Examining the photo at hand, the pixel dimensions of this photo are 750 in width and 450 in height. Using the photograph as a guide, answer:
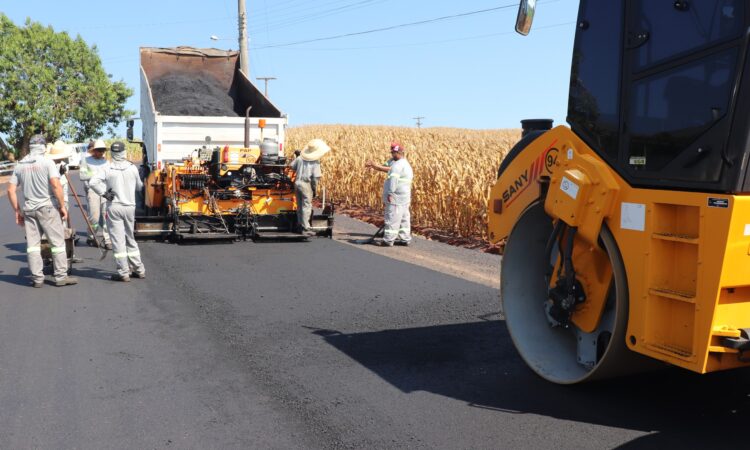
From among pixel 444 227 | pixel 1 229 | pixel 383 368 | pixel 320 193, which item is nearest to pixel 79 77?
pixel 320 193

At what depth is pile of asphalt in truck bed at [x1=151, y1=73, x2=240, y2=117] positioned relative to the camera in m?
15.8

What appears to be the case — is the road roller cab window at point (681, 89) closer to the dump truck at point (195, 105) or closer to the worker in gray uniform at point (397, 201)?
the worker in gray uniform at point (397, 201)

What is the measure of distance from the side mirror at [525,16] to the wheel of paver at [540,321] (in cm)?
122

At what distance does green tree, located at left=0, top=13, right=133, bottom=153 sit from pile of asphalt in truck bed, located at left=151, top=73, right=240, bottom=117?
35097 millimetres

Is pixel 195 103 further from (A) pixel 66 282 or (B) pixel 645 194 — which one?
(B) pixel 645 194

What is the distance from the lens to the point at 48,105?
49.6 meters

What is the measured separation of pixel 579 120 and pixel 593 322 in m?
1.33

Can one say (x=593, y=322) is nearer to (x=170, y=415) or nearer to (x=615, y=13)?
(x=615, y=13)

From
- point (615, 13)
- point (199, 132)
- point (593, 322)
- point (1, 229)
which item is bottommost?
point (1, 229)

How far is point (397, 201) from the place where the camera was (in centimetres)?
1325

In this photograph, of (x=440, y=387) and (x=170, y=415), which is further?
(x=440, y=387)

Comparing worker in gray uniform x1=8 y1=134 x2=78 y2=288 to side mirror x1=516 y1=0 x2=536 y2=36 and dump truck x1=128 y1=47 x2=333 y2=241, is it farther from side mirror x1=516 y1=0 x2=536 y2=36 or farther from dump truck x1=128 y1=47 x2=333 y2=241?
side mirror x1=516 y1=0 x2=536 y2=36

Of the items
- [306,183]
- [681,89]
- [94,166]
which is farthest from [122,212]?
[681,89]

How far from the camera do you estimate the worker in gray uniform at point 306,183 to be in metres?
13.6
